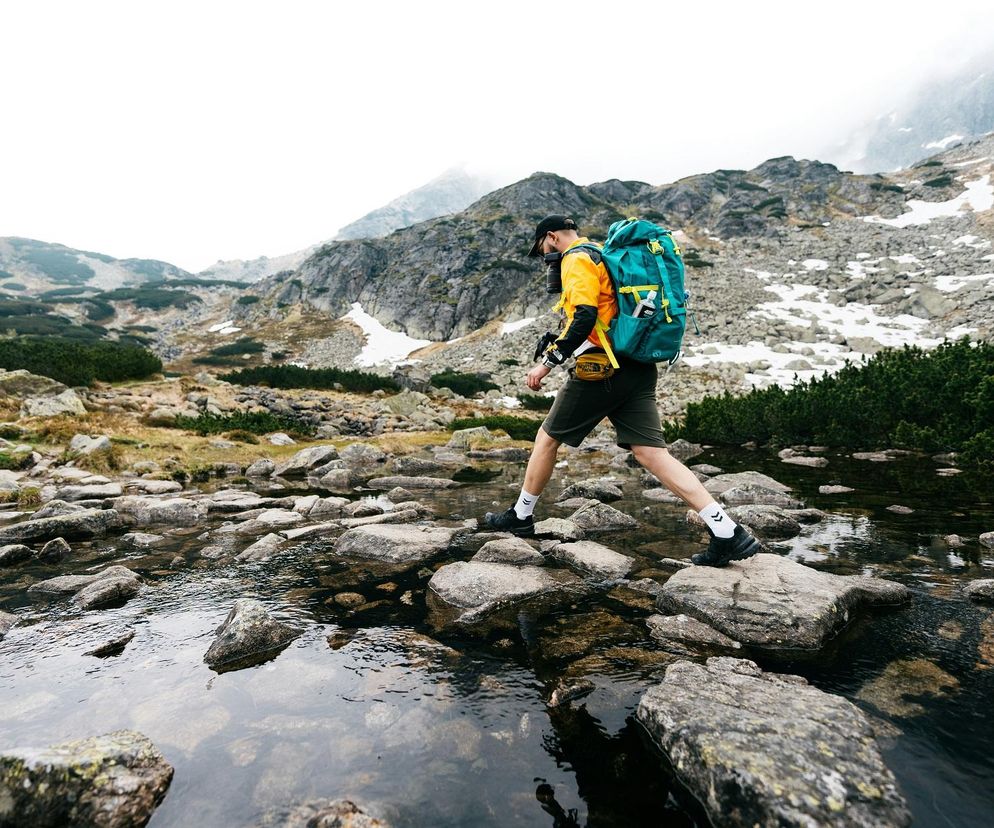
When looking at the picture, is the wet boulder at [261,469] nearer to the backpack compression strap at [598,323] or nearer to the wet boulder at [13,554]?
the wet boulder at [13,554]

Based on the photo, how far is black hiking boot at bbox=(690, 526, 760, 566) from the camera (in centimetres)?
448

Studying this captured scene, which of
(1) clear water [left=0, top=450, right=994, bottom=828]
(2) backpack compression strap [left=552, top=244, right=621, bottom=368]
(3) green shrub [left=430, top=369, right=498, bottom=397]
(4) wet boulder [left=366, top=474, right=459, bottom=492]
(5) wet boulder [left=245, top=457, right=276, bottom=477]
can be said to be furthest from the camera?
(3) green shrub [left=430, top=369, right=498, bottom=397]

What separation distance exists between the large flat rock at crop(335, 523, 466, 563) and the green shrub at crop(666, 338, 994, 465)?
473 inches

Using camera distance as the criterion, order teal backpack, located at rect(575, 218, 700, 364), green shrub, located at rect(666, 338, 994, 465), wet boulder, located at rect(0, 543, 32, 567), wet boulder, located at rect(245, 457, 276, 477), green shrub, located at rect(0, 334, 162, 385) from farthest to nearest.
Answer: green shrub, located at rect(0, 334, 162, 385)
wet boulder, located at rect(245, 457, 276, 477)
green shrub, located at rect(666, 338, 994, 465)
wet boulder, located at rect(0, 543, 32, 567)
teal backpack, located at rect(575, 218, 700, 364)

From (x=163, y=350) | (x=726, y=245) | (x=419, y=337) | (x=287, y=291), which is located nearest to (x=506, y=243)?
(x=419, y=337)

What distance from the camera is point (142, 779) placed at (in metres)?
2.16

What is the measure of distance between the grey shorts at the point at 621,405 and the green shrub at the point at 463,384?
3946cm

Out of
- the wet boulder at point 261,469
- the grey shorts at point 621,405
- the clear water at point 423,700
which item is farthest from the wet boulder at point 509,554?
the wet boulder at point 261,469

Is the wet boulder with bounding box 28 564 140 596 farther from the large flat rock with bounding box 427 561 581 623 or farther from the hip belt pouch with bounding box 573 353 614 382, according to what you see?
the hip belt pouch with bounding box 573 353 614 382

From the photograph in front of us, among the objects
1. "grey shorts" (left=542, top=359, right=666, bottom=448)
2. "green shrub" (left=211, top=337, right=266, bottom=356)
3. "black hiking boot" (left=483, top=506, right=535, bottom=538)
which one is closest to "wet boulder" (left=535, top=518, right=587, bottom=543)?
"black hiking boot" (left=483, top=506, right=535, bottom=538)

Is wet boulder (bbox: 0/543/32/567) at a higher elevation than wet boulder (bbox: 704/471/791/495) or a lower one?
lower

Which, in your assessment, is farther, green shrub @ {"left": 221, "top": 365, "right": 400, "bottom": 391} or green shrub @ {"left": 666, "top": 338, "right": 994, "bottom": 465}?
green shrub @ {"left": 221, "top": 365, "right": 400, "bottom": 391}

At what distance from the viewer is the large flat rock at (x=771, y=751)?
1802 millimetres

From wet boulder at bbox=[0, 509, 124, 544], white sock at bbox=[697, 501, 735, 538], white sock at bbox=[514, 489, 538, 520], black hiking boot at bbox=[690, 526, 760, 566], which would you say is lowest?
wet boulder at bbox=[0, 509, 124, 544]
